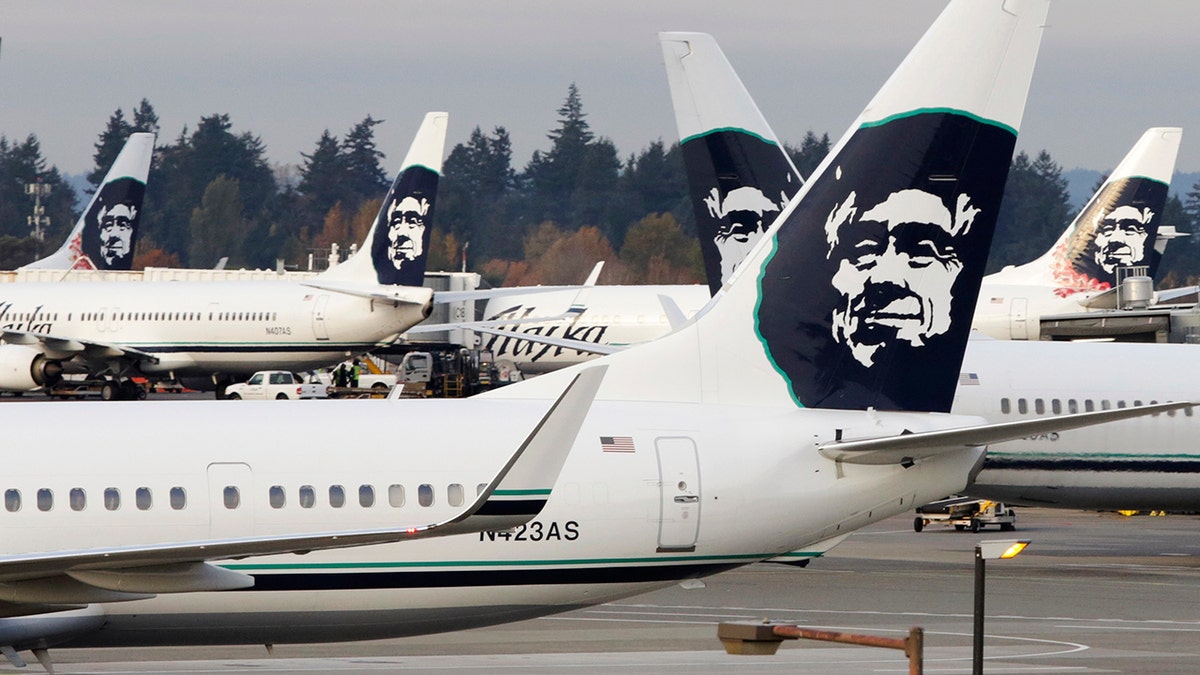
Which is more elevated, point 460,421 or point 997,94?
point 997,94

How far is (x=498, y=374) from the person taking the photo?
80.3m

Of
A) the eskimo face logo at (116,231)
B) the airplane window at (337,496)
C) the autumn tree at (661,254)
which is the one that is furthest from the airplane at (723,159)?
the autumn tree at (661,254)

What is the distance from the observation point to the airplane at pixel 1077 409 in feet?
87.9

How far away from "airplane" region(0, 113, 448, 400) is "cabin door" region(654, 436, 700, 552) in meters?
47.2

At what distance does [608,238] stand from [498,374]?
11934cm

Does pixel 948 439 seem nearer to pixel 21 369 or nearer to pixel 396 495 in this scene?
pixel 396 495

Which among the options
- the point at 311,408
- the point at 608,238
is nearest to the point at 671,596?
the point at 311,408

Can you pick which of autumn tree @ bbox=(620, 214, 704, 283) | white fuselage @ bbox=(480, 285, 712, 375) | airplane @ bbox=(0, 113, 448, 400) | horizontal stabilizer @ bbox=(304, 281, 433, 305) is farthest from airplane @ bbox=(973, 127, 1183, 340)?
autumn tree @ bbox=(620, 214, 704, 283)

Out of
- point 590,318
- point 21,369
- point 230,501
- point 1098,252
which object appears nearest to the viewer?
point 230,501

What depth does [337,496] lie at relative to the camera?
50.6ft

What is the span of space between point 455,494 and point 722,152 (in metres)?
13.9

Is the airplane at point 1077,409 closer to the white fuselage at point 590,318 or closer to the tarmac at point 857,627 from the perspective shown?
the tarmac at point 857,627

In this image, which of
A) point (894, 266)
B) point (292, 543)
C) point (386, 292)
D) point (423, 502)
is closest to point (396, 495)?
point (423, 502)

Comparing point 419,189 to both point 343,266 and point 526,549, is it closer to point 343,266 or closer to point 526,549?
point 343,266
